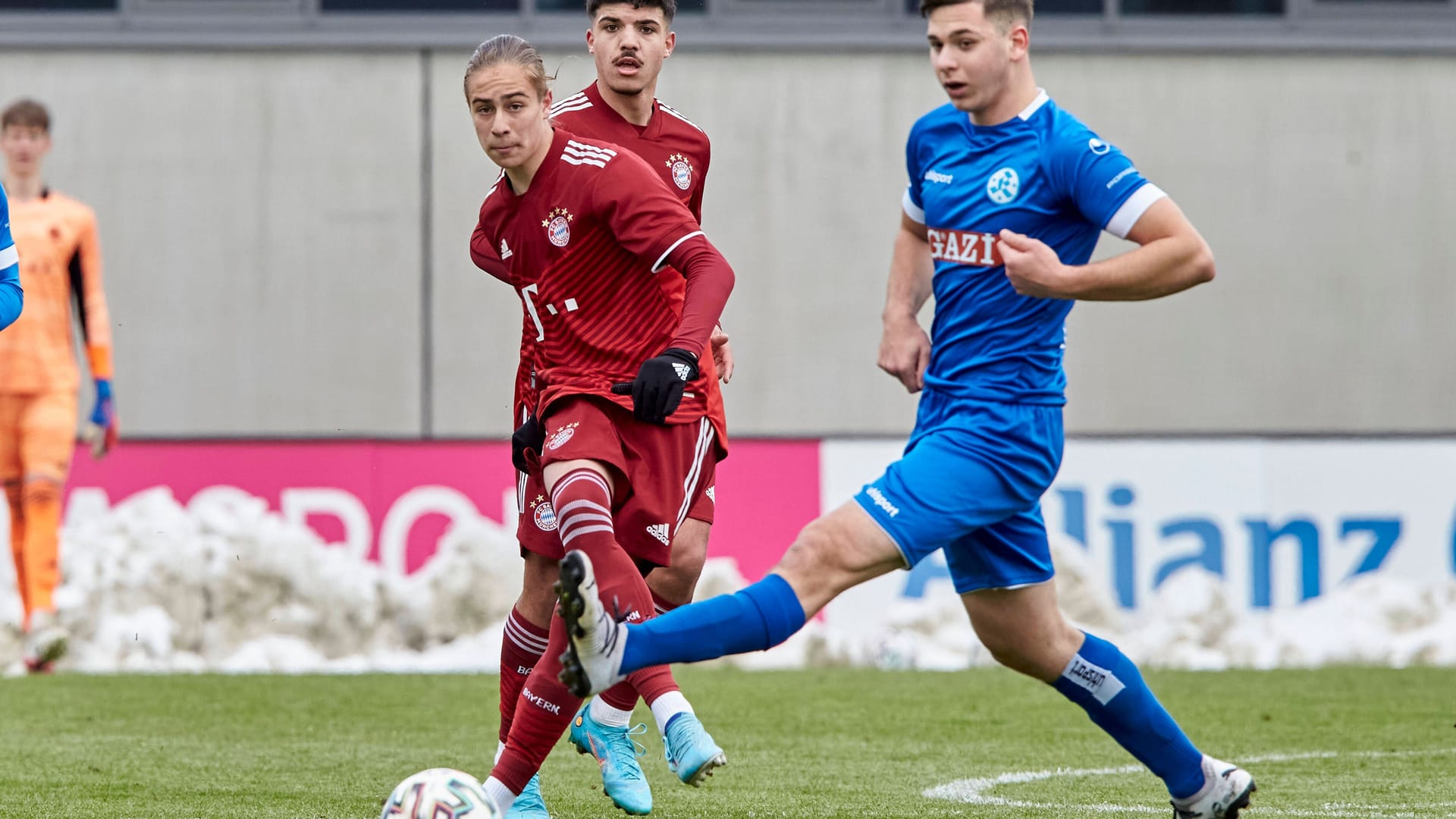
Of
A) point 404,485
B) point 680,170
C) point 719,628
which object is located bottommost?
point 404,485

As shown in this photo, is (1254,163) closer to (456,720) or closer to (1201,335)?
(1201,335)

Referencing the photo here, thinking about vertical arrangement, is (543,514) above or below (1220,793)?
above

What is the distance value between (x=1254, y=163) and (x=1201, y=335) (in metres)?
1.32

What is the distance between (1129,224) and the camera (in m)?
4.17

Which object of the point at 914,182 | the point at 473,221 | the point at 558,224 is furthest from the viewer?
the point at 473,221

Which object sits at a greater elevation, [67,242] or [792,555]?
[792,555]

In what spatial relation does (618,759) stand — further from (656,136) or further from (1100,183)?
(1100,183)

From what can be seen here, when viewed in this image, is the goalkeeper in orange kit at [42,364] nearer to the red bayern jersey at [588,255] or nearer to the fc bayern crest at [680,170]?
the fc bayern crest at [680,170]

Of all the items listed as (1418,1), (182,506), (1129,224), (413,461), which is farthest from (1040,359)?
(1418,1)

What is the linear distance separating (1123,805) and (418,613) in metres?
5.66

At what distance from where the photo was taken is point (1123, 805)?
17.3 feet

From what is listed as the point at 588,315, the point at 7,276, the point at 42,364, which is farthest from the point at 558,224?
the point at 42,364

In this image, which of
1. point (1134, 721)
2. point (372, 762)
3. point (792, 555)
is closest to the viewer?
point (792, 555)

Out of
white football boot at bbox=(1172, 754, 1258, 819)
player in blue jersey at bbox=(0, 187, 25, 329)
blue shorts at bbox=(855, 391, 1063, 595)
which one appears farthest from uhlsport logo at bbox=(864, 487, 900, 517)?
player in blue jersey at bbox=(0, 187, 25, 329)
